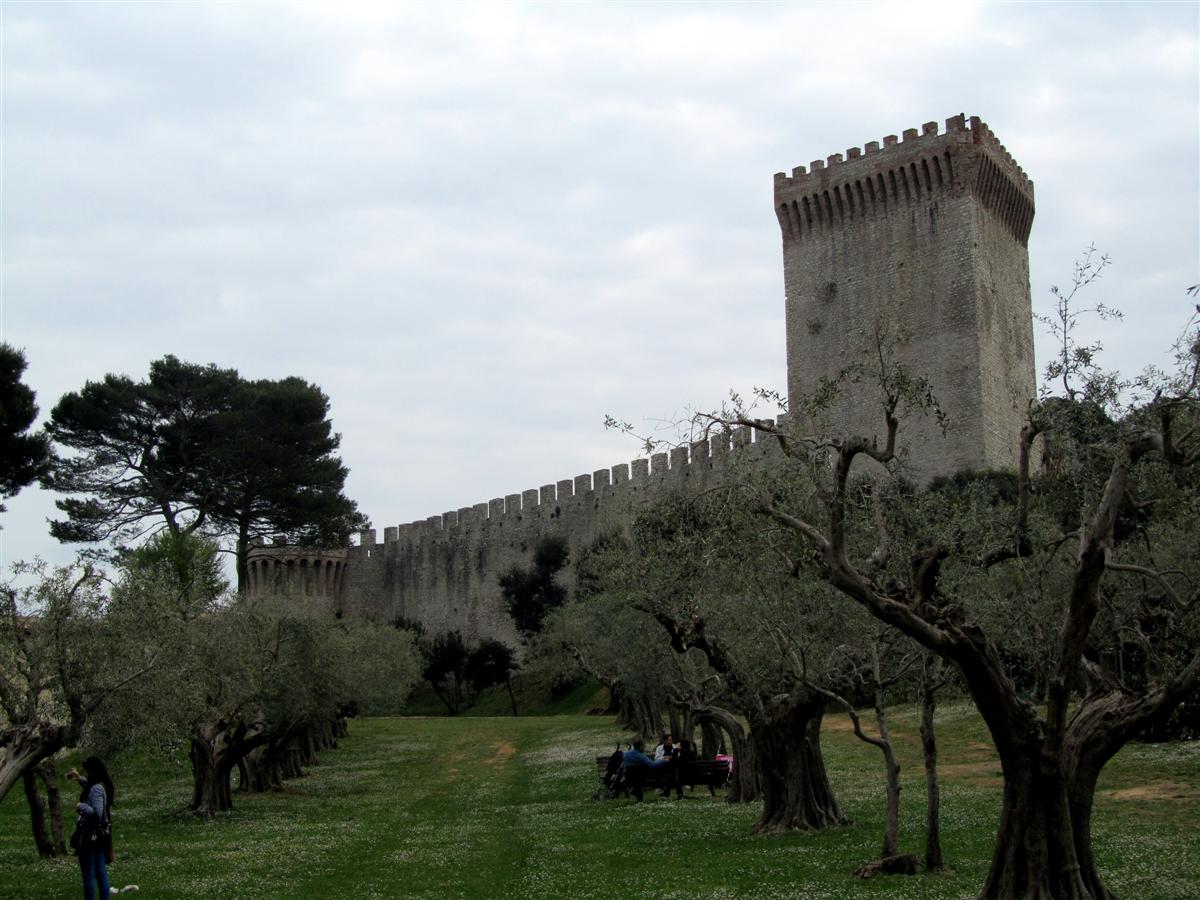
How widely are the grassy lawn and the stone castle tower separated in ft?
56.6

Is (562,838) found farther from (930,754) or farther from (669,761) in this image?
(930,754)

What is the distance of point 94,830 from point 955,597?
786 centimetres

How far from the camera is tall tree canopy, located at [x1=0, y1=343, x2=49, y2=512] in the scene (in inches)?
1259

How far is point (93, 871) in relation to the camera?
1234 cm

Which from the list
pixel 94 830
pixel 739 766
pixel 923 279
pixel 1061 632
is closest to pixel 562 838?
pixel 739 766

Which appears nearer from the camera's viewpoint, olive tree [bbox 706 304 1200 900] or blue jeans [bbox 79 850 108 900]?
olive tree [bbox 706 304 1200 900]

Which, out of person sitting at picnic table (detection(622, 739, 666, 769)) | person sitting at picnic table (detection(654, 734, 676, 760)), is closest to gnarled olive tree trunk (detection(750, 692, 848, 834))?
person sitting at picnic table (detection(622, 739, 666, 769))

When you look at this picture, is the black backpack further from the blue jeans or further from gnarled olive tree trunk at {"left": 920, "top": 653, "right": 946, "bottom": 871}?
gnarled olive tree trunk at {"left": 920, "top": 653, "right": 946, "bottom": 871}

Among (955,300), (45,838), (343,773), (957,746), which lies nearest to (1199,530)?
(957,746)

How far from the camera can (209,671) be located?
74.9 ft

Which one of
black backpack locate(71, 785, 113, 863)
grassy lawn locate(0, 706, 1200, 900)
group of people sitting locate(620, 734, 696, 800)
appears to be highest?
black backpack locate(71, 785, 113, 863)

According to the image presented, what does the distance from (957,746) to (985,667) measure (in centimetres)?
1743

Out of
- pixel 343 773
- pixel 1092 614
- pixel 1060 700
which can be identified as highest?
pixel 1092 614

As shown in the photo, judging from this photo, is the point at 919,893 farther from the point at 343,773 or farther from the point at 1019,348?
the point at 1019,348
